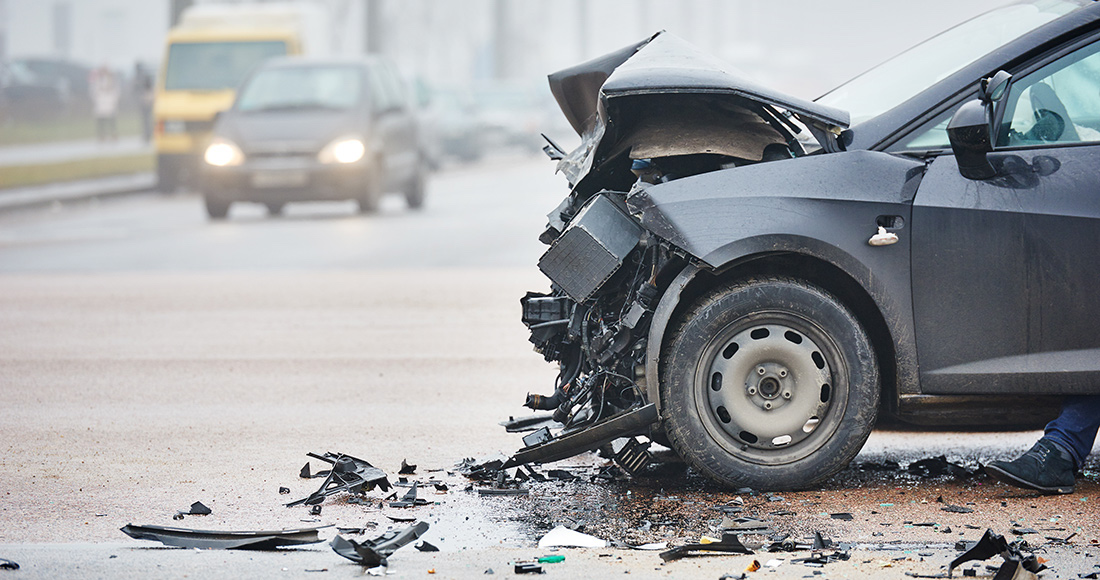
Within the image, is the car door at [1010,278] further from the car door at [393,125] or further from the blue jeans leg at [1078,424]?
the car door at [393,125]

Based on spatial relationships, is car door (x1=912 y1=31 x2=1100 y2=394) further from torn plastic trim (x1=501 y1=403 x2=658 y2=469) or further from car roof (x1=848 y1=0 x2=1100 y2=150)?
torn plastic trim (x1=501 y1=403 x2=658 y2=469)

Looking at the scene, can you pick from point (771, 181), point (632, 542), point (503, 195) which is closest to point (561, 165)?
point (771, 181)

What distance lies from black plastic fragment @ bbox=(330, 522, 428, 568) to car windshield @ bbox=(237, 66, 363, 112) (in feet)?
49.0

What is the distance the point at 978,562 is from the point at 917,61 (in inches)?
95.9

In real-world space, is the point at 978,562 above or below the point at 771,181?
below

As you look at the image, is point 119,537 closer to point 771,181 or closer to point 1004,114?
point 771,181

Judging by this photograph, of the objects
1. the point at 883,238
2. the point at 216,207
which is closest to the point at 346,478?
the point at 883,238

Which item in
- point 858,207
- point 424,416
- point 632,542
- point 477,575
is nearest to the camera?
point 477,575

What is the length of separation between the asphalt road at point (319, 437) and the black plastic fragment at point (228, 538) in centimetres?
9

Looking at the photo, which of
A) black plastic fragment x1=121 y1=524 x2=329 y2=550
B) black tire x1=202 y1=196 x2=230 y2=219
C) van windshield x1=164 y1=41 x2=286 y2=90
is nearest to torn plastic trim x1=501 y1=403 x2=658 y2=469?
black plastic fragment x1=121 y1=524 x2=329 y2=550

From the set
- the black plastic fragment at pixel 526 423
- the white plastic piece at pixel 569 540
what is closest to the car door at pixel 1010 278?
the white plastic piece at pixel 569 540

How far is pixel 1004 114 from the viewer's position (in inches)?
208

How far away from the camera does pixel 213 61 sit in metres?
24.4

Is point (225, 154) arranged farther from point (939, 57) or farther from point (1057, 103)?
point (1057, 103)
